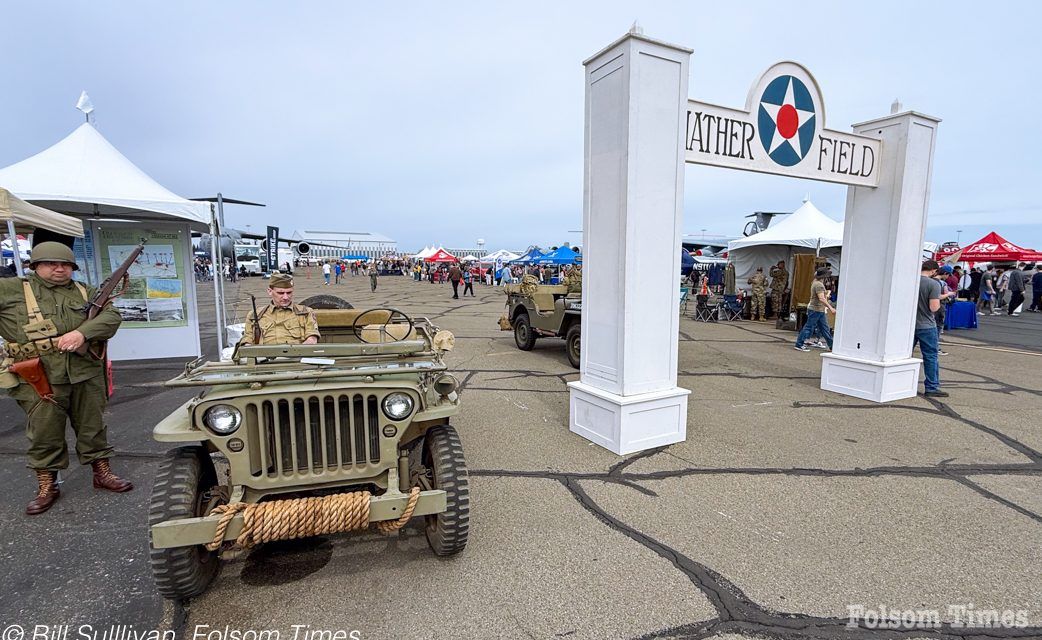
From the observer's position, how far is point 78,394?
12.3ft

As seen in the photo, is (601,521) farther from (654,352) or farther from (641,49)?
(641,49)

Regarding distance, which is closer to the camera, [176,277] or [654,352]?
[654,352]

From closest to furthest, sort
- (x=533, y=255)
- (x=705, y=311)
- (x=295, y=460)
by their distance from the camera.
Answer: (x=295, y=460) → (x=705, y=311) → (x=533, y=255)

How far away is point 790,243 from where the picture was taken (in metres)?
14.6

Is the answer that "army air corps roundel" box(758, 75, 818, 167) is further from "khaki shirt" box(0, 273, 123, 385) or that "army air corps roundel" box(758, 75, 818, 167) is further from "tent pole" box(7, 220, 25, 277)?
"tent pole" box(7, 220, 25, 277)

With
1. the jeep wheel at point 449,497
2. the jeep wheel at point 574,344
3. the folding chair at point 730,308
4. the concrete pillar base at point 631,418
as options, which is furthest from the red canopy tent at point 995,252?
the jeep wheel at point 449,497

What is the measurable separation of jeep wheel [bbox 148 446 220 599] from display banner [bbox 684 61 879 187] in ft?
14.7

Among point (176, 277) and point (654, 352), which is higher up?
point (176, 277)

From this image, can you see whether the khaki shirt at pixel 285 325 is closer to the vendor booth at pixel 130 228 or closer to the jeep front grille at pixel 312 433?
the jeep front grille at pixel 312 433

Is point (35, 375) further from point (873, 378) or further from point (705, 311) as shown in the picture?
point (705, 311)

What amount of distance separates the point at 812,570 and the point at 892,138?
18.5 feet

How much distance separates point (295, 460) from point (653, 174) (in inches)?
140

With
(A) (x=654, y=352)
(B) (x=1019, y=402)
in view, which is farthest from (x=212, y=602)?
(B) (x=1019, y=402)

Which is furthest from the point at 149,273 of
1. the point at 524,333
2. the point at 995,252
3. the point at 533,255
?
the point at 995,252
